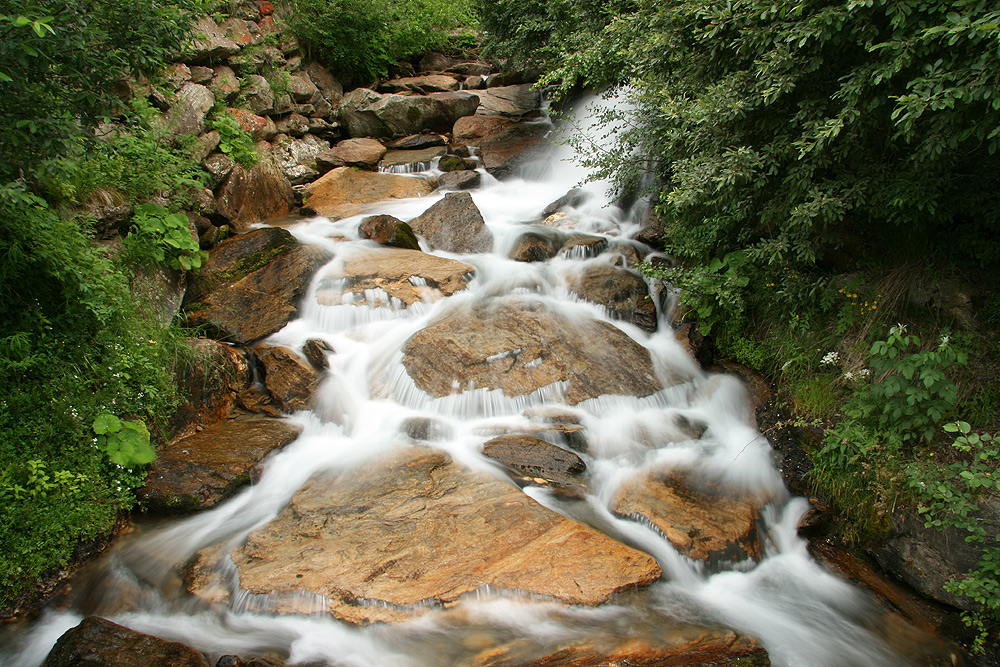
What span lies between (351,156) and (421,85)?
14.8 feet

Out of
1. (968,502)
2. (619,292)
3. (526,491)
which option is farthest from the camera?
(619,292)

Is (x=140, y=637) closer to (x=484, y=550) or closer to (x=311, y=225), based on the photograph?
(x=484, y=550)

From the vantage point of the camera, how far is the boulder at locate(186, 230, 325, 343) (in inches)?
A: 282

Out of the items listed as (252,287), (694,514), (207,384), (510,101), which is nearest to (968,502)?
(694,514)

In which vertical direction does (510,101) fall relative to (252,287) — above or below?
above

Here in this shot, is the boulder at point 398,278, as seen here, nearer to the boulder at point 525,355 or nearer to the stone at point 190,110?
the boulder at point 525,355

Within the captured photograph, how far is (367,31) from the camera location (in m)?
15.1

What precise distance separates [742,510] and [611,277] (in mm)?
3788

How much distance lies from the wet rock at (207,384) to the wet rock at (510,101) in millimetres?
10655

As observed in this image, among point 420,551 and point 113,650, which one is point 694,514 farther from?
point 113,650

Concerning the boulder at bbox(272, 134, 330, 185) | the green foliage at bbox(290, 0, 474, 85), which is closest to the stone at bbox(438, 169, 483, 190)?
the boulder at bbox(272, 134, 330, 185)

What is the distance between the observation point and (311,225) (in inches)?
383

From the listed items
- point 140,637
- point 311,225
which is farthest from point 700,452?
point 311,225

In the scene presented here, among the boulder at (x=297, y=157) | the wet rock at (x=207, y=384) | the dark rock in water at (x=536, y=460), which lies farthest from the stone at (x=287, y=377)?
the boulder at (x=297, y=157)
